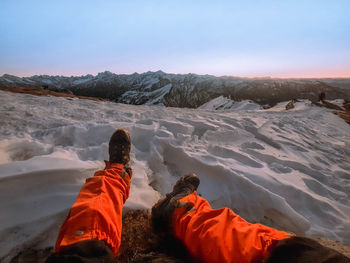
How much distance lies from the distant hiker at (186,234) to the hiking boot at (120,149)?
0.61m

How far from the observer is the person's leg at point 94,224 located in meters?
0.88

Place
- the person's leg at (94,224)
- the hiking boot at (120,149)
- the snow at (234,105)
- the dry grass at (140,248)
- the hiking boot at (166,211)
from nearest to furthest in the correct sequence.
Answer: the person's leg at (94,224)
the dry grass at (140,248)
the hiking boot at (166,211)
the hiking boot at (120,149)
the snow at (234,105)

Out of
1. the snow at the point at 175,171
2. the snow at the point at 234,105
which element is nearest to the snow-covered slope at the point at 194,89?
the snow at the point at 234,105

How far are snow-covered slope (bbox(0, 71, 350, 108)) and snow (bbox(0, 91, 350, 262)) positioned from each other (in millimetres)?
34646

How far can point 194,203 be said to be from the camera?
1.46 m

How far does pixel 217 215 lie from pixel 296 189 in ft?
4.59

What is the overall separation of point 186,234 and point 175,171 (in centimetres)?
127

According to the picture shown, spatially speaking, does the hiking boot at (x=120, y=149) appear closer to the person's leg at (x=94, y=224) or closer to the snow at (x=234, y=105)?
the person's leg at (x=94, y=224)

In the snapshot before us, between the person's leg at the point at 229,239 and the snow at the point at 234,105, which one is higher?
the person's leg at the point at 229,239

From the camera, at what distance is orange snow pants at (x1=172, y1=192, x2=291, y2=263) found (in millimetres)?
989

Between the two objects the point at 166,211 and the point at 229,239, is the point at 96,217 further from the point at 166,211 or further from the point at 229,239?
the point at 229,239

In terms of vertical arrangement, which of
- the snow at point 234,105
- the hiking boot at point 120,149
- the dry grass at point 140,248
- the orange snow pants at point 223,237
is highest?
the hiking boot at point 120,149

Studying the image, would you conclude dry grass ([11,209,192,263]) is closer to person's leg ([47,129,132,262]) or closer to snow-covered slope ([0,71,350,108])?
person's leg ([47,129,132,262])

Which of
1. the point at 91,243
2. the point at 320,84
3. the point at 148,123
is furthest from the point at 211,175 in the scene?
the point at 320,84
